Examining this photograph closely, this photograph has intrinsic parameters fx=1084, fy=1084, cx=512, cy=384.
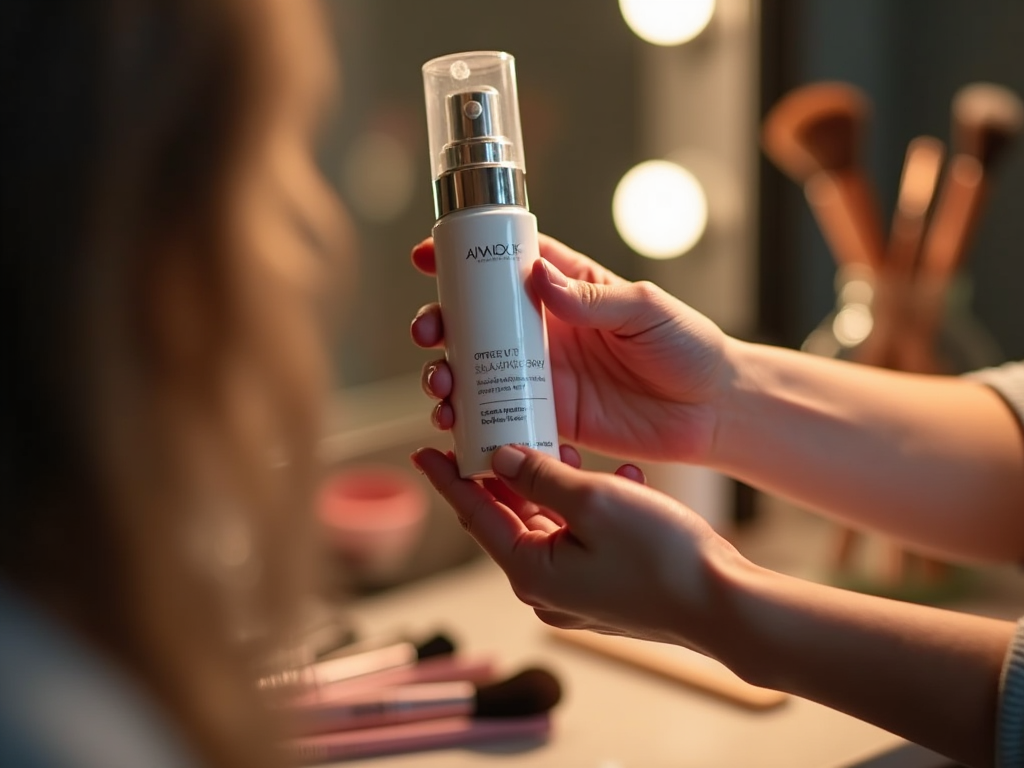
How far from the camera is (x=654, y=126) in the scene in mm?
1136

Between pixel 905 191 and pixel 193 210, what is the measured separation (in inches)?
27.2

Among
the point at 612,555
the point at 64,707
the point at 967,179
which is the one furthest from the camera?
the point at 967,179

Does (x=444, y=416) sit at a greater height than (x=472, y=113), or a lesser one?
lesser

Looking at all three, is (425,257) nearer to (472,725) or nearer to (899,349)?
(472,725)

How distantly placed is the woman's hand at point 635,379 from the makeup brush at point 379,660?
0.20 meters

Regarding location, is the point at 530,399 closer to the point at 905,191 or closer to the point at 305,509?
the point at 305,509

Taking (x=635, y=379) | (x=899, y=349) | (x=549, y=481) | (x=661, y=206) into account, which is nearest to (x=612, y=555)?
(x=549, y=481)

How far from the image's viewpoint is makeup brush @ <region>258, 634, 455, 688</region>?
69 cm

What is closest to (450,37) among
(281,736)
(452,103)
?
(452,103)

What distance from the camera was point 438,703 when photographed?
0.66 metres

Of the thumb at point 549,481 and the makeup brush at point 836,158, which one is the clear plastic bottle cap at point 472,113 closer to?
the thumb at point 549,481

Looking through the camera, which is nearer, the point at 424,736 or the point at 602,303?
the point at 602,303

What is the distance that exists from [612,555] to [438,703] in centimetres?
25

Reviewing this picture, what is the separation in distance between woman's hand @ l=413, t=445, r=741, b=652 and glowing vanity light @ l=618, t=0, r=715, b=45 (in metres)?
0.71
